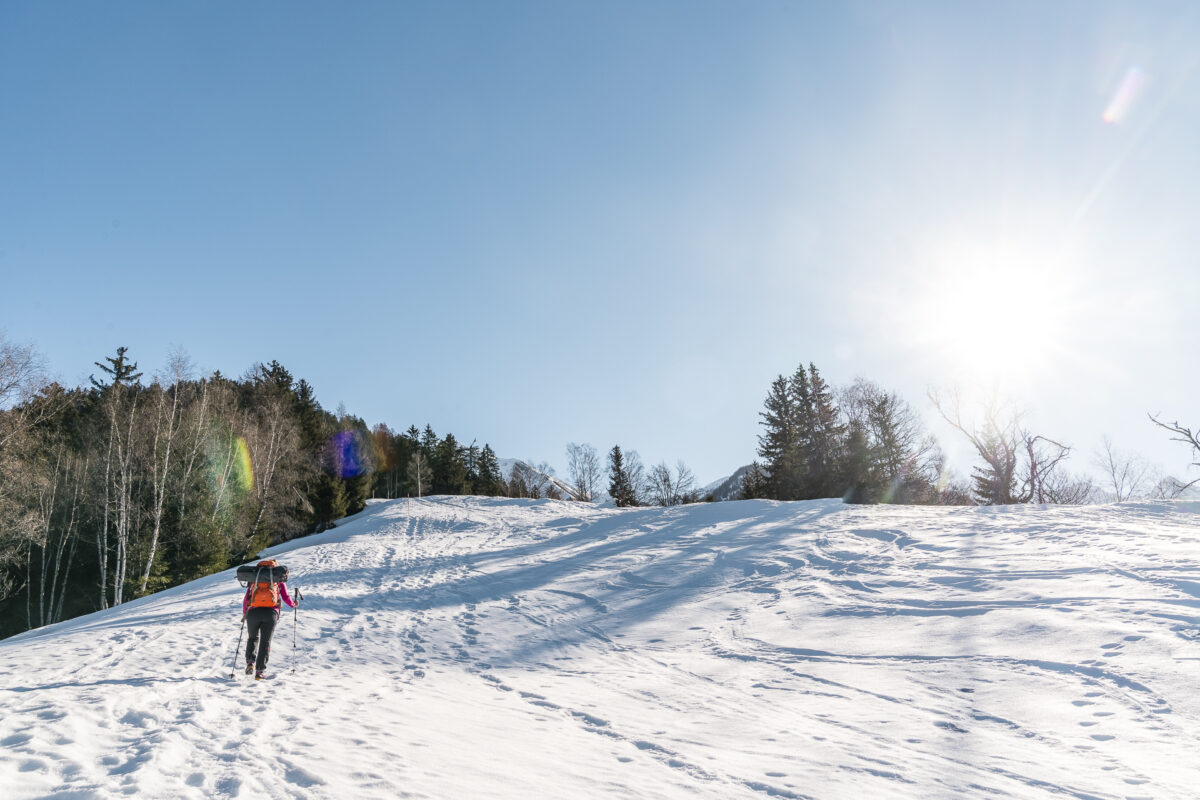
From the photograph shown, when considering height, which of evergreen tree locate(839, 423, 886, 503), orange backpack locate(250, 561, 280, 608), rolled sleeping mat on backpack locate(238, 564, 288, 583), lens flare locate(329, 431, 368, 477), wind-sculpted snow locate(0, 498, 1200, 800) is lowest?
wind-sculpted snow locate(0, 498, 1200, 800)

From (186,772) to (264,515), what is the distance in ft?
97.8

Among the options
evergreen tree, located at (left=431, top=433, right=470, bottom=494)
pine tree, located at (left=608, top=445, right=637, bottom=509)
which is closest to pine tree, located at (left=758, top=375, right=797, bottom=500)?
pine tree, located at (left=608, top=445, right=637, bottom=509)

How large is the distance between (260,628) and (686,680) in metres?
6.60

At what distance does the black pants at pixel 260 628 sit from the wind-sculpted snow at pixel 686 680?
1.43 ft

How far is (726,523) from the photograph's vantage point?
20.8 metres

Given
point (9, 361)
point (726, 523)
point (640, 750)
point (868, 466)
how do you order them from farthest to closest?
point (868, 466), point (726, 523), point (9, 361), point (640, 750)

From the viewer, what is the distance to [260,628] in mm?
8344

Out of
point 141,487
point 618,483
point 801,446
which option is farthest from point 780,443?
point 141,487

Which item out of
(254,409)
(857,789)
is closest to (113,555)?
(254,409)

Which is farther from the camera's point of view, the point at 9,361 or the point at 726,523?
the point at 726,523

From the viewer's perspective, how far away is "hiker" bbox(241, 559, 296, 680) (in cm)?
811

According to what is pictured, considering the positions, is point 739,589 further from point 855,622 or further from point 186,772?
point 186,772

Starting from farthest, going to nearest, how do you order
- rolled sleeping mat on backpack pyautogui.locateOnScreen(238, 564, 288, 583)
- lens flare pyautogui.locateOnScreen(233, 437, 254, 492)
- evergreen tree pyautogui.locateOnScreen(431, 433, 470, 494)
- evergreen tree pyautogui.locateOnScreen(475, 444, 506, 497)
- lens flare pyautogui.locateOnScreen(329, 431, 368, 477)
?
evergreen tree pyautogui.locateOnScreen(475, 444, 506, 497), evergreen tree pyautogui.locateOnScreen(431, 433, 470, 494), lens flare pyautogui.locateOnScreen(329, 431, 368, 477), lens flare pyautogui.locateOnScreen(233, 437, 254, 492), rolled sleeping mat on backpack pyautogui.locateOnScreen(238, 564, 288, 583)

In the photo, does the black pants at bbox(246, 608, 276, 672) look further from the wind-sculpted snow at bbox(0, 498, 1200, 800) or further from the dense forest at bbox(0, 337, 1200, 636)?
the dense forest at bbox(0, 337, 1200, 636)
